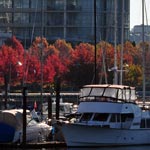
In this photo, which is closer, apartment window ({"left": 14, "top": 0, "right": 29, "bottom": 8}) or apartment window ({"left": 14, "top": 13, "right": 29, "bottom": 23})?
apartment window ({"left": 14, "top": 13, "right": 29, "bottom": 23})

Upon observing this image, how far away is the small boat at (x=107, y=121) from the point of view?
44094 mm

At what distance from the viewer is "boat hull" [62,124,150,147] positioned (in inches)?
1732

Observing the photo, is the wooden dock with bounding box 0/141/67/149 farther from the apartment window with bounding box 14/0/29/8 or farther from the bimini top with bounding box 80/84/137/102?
the apartment window with bounding box 14/0/29/8

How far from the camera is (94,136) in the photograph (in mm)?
44406

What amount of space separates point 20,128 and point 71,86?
236 feet

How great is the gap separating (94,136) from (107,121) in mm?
1379

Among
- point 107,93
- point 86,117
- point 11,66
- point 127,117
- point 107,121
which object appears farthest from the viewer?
point 11,66

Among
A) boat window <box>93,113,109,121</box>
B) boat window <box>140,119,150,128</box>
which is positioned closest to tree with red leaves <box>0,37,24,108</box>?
boat window <box>140,119,150,128</box>

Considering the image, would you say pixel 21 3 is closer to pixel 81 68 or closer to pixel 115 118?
pixel 81 68

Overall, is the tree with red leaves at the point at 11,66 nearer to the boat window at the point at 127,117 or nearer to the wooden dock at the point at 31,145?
the boat window at the point at 127,117

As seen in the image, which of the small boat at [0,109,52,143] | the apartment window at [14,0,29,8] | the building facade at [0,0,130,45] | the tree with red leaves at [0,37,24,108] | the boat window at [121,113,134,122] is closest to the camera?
the small boat at [0,109,52,143]

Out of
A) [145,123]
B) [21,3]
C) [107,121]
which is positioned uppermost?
[21,3]

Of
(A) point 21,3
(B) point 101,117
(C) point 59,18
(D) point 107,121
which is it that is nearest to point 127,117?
(D) point 107,121

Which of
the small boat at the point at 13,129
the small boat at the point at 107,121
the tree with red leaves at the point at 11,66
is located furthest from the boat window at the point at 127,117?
the tree with red leaves at the point at 11,66
